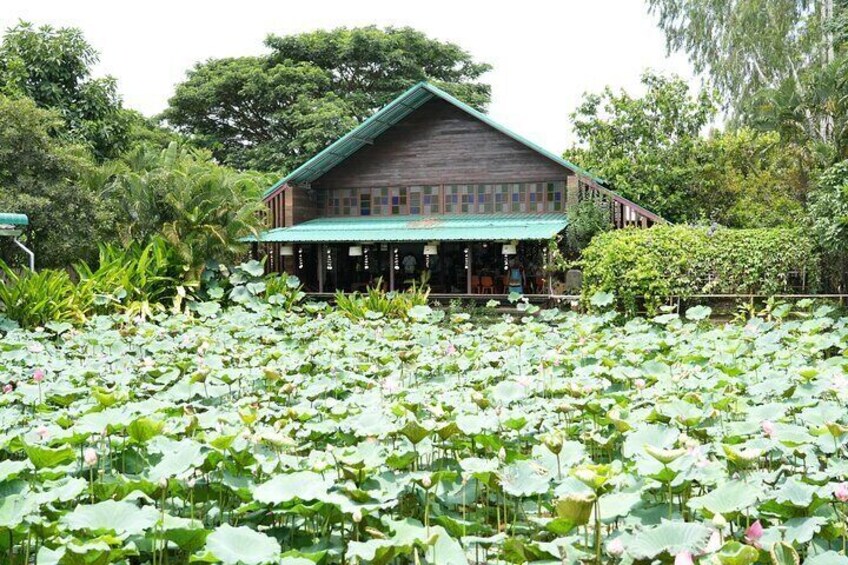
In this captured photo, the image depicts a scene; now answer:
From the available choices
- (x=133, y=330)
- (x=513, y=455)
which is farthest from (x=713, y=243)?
(x=513, y=455)

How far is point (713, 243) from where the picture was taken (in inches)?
591

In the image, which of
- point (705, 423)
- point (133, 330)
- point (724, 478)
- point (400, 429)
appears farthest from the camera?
point (133, 330)

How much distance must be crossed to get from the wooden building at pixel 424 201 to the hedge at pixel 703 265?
11.2 ft

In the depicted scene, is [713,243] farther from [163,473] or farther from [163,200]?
[163,473]

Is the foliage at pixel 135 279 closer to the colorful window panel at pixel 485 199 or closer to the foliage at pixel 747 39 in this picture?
the colorful window panel at pixel 485 199

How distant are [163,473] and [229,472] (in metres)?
0.37

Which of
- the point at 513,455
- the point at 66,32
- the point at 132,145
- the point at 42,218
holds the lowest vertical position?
the point at 513,455

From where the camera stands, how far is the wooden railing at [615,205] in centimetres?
1817

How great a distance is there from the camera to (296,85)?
27.8 meters

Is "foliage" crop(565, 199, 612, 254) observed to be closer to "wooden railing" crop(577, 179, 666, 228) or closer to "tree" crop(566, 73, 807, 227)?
"wooden railing" crop(577, 179, 666, 228)

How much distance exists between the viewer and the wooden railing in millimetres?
18172

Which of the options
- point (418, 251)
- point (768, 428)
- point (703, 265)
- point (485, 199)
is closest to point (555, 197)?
point (485, 199)

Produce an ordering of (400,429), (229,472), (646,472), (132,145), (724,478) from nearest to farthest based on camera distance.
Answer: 1. (646,472)
2. (724,478)
3. (229,472)
4. (400,429)
5. (132,145)

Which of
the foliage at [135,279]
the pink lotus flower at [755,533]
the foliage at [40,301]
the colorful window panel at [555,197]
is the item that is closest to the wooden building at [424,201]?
the colorful window panel at [555,197]
